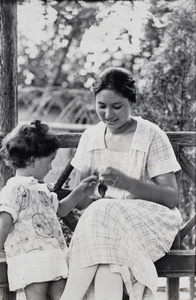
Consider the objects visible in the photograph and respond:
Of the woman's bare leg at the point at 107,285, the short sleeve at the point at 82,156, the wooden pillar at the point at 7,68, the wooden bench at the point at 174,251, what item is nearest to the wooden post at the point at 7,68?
the wooden pillar at the point at 7,68

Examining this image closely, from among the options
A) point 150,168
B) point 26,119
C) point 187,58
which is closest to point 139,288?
point 150,168

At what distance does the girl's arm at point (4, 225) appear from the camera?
3.22m

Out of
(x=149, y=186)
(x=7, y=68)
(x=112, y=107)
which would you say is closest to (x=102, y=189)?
(x=149, y=186)

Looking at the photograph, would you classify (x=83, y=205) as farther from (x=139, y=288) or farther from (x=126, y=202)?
(x=139, y=288)

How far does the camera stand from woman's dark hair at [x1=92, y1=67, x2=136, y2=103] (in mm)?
3660

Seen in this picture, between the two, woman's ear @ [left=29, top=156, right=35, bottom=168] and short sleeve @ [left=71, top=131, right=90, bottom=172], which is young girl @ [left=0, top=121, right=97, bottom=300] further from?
short sleeve @ [left=71, top=131, right=90, bottom=172]

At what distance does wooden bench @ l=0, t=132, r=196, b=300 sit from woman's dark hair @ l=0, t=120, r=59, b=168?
599 millimetres

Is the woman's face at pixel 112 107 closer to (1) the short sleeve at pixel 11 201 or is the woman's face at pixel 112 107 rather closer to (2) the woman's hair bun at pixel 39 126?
(2) the woman's hair bun at pixel 39 126

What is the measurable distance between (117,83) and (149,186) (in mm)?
664

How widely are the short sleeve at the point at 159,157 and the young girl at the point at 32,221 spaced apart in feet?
1.31

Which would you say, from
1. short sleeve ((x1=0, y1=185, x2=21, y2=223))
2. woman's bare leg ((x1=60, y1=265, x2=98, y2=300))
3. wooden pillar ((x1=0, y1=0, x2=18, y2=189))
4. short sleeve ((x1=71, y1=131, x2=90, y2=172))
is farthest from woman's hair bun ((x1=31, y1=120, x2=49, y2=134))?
wooden pillar ((x1=0, y1=0, x2=18, y2=189))

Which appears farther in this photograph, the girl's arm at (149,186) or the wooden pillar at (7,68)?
the wooden pillar at (7,68)

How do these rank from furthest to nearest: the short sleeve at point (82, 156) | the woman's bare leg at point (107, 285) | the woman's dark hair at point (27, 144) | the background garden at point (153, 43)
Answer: the background garden at point (153, 43), the short sleeve at point (82, 156), the woman's dark hair at point (27, 144), the woman's bare leg at point (107, 285)

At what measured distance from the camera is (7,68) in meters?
4.44
